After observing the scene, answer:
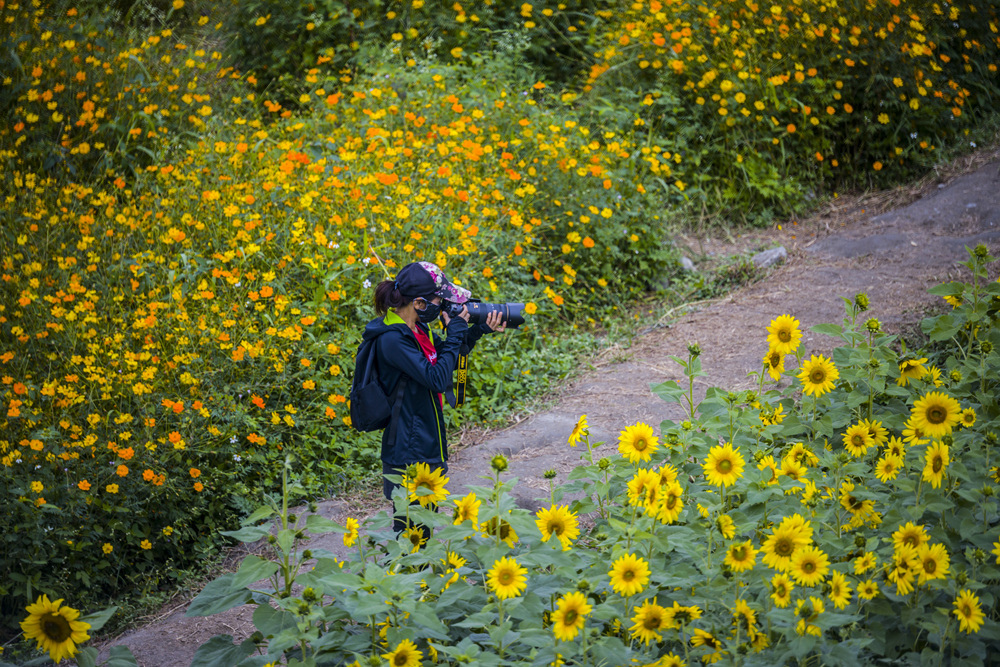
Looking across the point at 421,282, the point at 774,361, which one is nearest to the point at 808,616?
the point at 774,361

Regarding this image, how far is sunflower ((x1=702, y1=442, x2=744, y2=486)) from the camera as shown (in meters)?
1.99

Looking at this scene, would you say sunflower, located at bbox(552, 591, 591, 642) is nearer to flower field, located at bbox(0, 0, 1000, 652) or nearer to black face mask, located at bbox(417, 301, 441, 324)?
black face mask, located at bbox(417, 301, 441, 324)

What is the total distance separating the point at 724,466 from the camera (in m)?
1.99

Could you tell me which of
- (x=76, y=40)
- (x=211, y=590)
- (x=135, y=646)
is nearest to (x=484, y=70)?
(x=76, y=40)

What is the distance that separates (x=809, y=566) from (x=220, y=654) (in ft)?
4.10

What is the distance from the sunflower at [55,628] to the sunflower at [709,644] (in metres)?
1.18

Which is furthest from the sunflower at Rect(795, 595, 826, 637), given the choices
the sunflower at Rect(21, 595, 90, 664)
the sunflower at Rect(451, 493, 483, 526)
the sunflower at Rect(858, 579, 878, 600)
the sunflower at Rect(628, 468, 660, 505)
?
the sunflower at Rect(21, 595, 90, 664)

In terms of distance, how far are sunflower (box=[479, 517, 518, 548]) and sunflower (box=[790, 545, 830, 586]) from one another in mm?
617

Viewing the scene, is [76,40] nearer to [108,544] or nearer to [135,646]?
[108,544]

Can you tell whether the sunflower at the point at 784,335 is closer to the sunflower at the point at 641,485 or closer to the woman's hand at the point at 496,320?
the sunflower at the point at 641,485

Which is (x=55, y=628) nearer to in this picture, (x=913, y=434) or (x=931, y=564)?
(x=931, y=564)

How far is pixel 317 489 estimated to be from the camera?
376 cm

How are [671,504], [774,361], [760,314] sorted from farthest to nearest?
[760,314]
[774,361]
[671,504]

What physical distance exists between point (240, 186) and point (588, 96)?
3570 millimetres
